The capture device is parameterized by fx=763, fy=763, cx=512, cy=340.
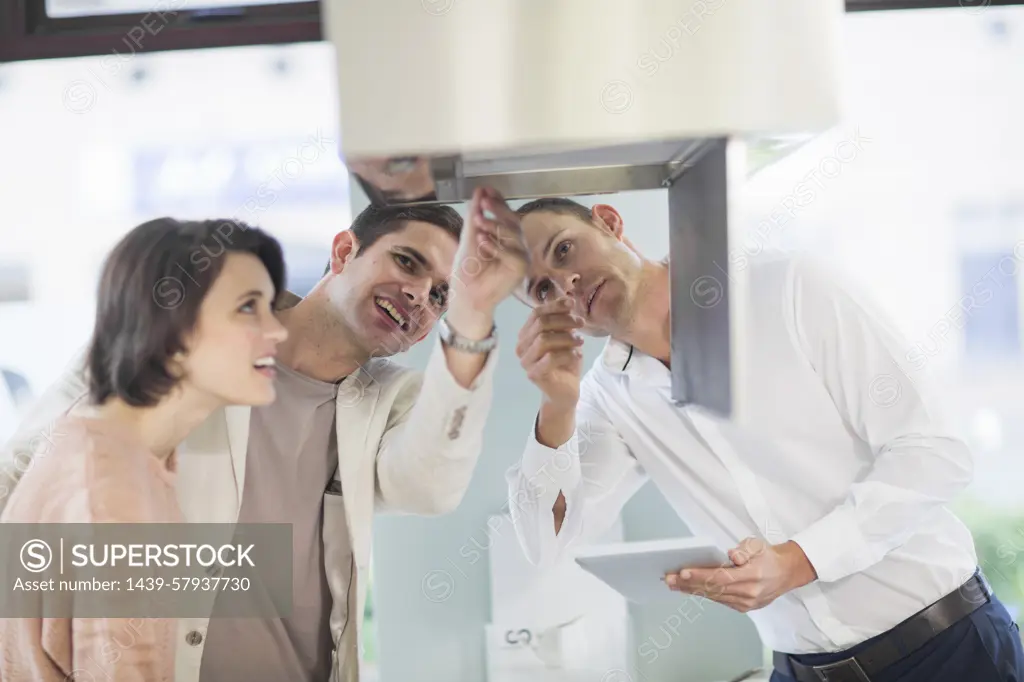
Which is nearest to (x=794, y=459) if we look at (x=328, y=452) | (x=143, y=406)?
(x=328, y=452)

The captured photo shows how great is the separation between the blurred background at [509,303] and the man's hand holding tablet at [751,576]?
0.32 m

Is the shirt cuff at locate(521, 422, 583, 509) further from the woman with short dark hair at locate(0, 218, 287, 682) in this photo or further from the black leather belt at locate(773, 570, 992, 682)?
the black leather belt at locate(773, 570, 992, 682)

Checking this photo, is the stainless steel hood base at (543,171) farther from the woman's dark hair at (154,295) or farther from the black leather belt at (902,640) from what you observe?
the black leather belt at (902,640)

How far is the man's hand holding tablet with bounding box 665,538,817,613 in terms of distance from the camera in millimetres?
1368

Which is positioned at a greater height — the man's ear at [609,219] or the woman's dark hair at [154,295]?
the man's ear at [609,219]

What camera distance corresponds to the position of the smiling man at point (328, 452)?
1398 mm

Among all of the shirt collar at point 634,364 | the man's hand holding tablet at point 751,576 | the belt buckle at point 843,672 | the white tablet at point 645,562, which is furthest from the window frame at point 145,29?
the belt buckle at point 843,672

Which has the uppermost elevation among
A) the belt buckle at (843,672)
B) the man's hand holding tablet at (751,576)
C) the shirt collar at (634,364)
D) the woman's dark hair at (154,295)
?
the woman's dark hair at (154,295)

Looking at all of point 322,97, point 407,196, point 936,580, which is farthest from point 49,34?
point 936,580

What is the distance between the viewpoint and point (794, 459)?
148cm

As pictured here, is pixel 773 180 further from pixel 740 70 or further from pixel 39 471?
pixel 39 471

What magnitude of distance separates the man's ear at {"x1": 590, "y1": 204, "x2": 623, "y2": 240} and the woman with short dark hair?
2.08ft

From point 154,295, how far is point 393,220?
1.49 feet

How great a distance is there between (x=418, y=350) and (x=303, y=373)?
0.22m
